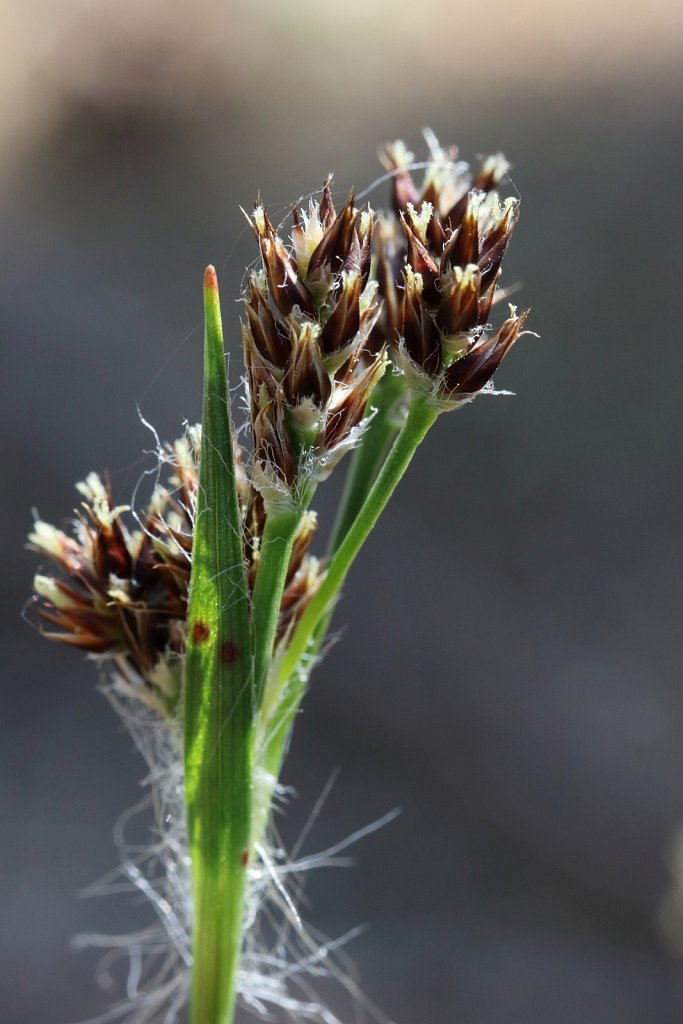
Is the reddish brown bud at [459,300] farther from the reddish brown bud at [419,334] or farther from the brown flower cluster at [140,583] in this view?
the brown flower cluster at [140,583]

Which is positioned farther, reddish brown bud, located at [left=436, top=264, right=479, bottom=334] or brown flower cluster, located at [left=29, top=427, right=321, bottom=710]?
brown flower cluster, located at [left=29, top=427, right=321, bottom=710]

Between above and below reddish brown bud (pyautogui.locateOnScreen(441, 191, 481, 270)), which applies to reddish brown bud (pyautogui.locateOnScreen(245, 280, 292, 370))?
below

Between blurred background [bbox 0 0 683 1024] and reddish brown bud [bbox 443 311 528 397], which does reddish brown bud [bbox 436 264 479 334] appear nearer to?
reddish brown bud [bbox 443 311 528 397]

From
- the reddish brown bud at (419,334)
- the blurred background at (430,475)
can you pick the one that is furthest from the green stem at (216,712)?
the blurred background at (430,475)

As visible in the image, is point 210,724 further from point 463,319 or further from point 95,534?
point 463,319

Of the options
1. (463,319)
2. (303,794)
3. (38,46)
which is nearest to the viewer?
(463,319)

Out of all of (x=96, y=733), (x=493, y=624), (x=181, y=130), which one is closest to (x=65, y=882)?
(x=96, y=733)

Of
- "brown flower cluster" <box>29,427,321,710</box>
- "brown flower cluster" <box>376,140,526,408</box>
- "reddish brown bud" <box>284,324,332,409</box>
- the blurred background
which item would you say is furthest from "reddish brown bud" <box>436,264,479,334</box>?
the blurred background
